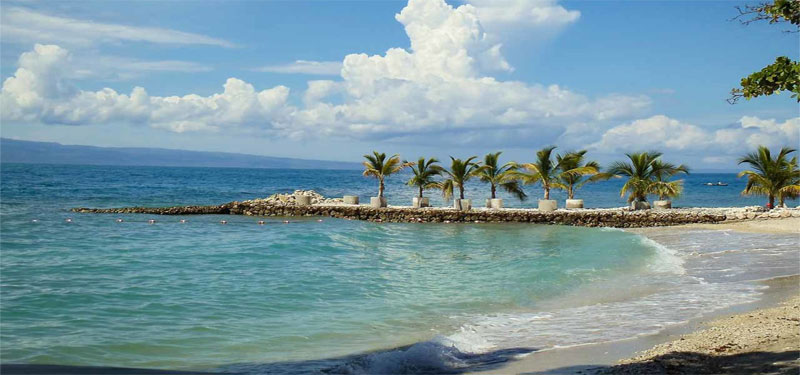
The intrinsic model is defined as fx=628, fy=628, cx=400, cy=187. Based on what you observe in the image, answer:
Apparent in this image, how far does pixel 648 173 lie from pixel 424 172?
12536mm

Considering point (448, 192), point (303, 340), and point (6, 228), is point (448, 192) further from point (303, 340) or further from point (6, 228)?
point (303, 340)

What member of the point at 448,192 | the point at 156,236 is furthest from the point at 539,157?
the point at 156,236

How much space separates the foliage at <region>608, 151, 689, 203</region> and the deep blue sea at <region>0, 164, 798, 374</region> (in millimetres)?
8855

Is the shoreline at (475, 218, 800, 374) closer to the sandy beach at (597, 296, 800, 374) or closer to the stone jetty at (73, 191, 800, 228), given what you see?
the sandy beach at (597, 296, 800, 374)

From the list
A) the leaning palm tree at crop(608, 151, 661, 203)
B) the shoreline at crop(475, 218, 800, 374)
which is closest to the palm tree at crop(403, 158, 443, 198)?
the leaning palm tree at crop(608, 151, 661, 203)

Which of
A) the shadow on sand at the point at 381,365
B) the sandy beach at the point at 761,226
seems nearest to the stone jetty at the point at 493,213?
the sandy beach at the point at 761,226

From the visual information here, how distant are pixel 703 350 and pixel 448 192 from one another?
98.5 feet

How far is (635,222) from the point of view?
1260 inches

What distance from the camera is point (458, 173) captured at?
122 feet

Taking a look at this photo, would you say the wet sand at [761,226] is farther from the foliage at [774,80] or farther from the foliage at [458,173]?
the foliage at [774,80]

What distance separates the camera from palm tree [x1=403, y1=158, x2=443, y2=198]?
1468 inches

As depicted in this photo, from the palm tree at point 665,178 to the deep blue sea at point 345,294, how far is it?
9.15 meters

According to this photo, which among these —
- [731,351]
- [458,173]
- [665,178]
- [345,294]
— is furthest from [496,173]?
[731,351]

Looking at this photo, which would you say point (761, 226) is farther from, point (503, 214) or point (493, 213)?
point (493, 213)
